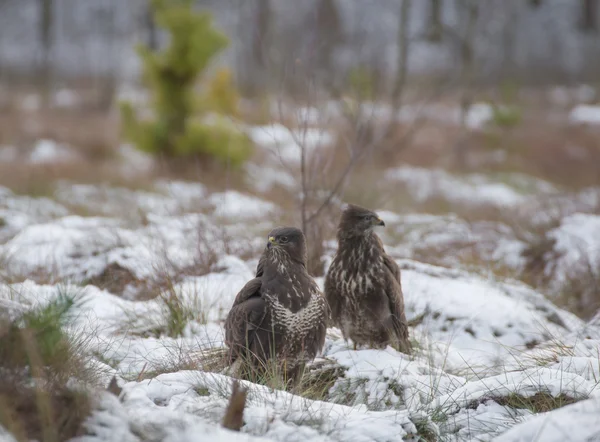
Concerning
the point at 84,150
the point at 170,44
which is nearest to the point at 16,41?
the point at 84,150

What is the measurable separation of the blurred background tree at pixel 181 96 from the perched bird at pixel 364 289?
919cm

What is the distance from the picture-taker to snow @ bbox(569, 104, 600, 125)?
Answer: 18.0 m

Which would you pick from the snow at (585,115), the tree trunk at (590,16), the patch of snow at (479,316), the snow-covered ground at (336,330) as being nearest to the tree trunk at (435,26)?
the snow at (585,115)

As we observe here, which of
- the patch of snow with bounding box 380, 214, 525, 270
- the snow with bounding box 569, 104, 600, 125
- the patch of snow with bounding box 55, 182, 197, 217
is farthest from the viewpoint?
the snow with bounding box 569, 104, 600, 125

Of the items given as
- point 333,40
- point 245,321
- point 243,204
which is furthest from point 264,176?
point 245,321

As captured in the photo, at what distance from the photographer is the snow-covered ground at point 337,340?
2488 mm

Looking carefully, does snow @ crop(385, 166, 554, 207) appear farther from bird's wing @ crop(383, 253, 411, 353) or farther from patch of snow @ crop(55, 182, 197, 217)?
bird's wing @ crop(383, 253, 411, 353)

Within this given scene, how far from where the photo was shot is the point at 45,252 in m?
5.54

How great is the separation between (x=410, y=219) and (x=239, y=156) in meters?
5.59

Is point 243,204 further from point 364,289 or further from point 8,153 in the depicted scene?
point 8,153

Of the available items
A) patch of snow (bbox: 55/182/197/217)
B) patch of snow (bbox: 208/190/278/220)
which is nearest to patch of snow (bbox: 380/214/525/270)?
patch of snow (bbox: 208/190/278/220)

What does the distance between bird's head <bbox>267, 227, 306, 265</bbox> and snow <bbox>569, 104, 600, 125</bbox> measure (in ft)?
56.1

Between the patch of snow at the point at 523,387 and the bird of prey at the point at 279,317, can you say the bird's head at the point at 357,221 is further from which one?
the patch of snow at the point at 523,387

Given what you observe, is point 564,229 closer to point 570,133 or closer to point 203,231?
point 203,231
